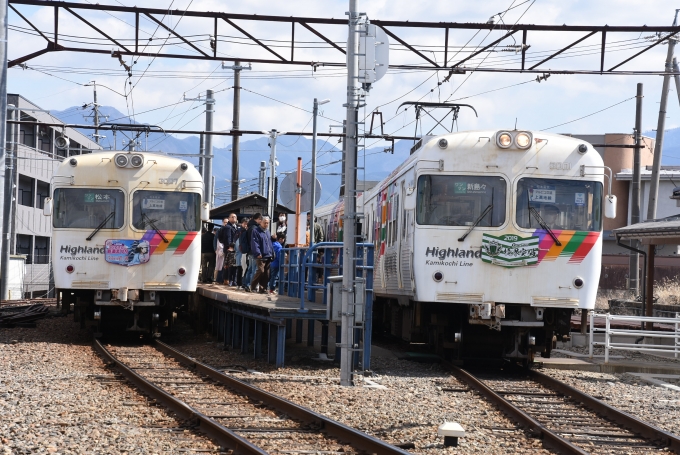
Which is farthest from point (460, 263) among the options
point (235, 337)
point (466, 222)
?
point (235, 337)

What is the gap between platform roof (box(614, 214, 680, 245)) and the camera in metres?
18.5

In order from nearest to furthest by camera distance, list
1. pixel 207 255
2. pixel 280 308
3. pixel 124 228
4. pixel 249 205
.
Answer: pixel 280 308, pixel 124 228, pixel 207 255, pixel 249 205

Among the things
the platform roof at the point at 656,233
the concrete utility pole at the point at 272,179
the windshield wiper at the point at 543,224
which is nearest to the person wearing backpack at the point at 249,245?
the concrete utility pole at the point at 272,179

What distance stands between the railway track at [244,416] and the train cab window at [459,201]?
3.91 m

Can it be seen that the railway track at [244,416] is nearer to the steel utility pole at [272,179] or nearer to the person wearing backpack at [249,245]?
the person wearing backpack at [249,245]

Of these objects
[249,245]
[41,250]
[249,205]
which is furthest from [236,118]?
[41,250]

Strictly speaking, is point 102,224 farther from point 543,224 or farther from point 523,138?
point 543,224

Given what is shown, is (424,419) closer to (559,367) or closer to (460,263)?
(460,263)

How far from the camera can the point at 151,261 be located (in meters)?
17.9

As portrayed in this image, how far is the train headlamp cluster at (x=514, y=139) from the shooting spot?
14250mm

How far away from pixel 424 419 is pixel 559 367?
21.4 feet

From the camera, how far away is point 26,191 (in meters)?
53.1

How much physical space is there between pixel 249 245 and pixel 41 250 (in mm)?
40727

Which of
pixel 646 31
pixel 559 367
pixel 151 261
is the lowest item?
pixel 559 367
